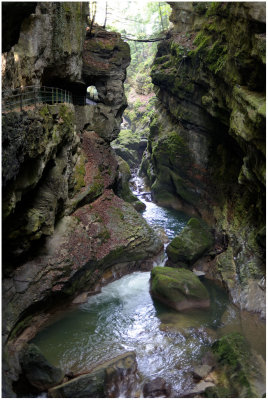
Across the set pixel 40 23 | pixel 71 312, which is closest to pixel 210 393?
pixel 71 312

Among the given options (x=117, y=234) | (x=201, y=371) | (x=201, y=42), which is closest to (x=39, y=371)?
(x=201, y=371)

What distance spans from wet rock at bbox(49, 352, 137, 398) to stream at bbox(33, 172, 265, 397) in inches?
17.0

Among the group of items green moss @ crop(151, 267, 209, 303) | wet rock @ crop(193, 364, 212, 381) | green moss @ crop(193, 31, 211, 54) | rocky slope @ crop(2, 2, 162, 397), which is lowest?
wet rock @ crop(193, 364, 212, 381)

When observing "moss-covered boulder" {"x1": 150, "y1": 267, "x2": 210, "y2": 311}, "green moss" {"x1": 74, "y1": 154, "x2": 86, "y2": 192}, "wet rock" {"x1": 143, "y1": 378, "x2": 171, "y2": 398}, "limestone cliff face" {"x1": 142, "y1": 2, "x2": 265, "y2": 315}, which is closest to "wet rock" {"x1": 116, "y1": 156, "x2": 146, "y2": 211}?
"limestone cliff face" {"x1": 142, "y1": 2, "x2": 265, "y2": 315}

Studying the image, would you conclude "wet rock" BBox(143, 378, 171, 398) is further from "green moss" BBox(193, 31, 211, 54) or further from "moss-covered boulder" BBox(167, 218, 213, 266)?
"green moss" BBox(193, 31, 211, 54)

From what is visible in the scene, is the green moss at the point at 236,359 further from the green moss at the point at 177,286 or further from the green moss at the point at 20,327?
the green moss at the point at 20,327

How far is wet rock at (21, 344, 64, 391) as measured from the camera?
9.17 metres

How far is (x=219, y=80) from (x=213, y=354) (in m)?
13.9

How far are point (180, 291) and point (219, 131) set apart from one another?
37.8 feet

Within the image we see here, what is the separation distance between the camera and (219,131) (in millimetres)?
20016

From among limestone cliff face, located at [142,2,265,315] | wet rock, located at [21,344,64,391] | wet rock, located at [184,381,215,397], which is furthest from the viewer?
limestone cliff face, located at [142,2,265,315]

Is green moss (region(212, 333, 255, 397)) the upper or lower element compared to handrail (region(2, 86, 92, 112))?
lower

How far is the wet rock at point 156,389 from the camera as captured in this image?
9.27 m

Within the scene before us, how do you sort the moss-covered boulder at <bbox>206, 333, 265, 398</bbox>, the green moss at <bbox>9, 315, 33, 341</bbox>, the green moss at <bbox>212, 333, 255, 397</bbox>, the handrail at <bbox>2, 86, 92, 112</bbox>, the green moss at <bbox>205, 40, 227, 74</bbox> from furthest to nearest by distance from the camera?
the green moss at <bbox>205, 40, 227, 74</bbox>, the handrail at <bbox>2, 86, 92, 112</bbox>, the green moss at <bbox>9, 315, 33, 341</bbox>, the green moss at <bbox>212, 333, 255, 397</bbox>, the moss-covered boulder at <bbox>206, 333, 265, 398</bbox>
